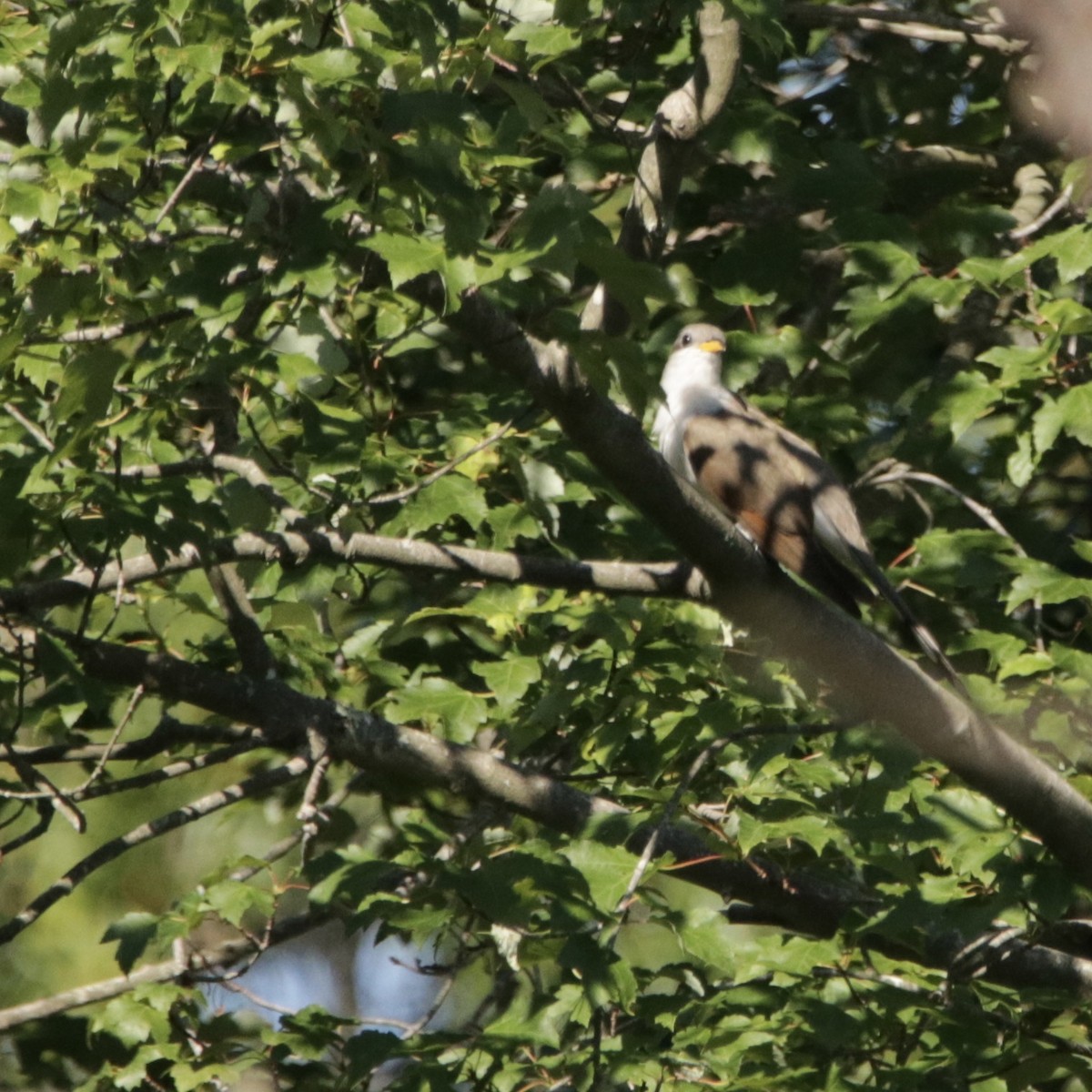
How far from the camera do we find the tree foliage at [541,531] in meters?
3.15

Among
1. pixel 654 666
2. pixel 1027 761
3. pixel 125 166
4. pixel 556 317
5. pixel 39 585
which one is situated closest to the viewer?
pixel 556 317

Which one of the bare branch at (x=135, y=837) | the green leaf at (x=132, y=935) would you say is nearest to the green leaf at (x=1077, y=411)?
the bare branch at (x=135, y=837)

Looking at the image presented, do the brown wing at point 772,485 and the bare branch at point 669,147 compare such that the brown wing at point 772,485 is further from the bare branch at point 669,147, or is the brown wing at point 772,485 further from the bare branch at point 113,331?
the bare branch at point 113,331

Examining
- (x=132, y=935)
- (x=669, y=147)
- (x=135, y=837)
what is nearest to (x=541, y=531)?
(x=669, y=147)

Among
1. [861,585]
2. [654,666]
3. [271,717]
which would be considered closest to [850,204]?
[861,585]

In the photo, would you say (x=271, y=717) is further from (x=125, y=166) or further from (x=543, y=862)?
(x=125, y=166)

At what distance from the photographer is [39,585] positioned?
3.96 m

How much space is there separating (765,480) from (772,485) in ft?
0.16

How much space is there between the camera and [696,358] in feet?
17.8

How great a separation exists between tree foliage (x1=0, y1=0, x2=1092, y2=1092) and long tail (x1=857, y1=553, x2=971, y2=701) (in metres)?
0.11

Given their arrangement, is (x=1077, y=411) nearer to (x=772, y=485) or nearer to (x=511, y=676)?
(x=772, y=485)

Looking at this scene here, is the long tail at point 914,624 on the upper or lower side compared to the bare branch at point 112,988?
upper

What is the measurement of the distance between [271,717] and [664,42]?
2858 mm

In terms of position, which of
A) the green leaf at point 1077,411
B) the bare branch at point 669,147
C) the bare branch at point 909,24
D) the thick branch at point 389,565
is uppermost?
the bare branch at point 669,147
